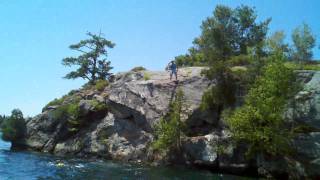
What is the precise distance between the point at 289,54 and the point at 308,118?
860 inches

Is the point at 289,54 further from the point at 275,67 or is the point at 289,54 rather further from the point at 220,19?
the point at 275,67

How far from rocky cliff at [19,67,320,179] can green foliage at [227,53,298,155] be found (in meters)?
2.36

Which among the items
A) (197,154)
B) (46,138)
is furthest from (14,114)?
(197,154)

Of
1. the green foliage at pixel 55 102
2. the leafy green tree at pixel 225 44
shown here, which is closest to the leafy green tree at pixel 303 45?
the leafy green tree at pixel 225 44

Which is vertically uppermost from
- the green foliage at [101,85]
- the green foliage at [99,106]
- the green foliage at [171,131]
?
the green foliage at [101,85]

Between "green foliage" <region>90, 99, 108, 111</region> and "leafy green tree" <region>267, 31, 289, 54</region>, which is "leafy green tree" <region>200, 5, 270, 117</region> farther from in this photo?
"green foliage" <region>90, 99, 108, 111</region>

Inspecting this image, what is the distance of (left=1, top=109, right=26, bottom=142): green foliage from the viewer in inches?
2852

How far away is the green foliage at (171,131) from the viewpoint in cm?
5041

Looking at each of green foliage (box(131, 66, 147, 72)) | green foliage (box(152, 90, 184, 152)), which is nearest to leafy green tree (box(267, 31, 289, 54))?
green foliage (box(152, 90, 184, 152))

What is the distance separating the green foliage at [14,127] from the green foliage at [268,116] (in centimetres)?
4453

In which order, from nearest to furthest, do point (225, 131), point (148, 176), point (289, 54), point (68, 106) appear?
point (148, 176) < point (225, 131) < point (289, 54) < point (68, 106)

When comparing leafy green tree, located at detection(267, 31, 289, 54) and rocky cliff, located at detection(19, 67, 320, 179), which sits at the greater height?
leafy green tree, located at detection(267, 31, 289, 54)

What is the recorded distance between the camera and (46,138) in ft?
231

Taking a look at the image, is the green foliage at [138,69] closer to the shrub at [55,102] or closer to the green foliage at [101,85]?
the green foliage at [101,85]
